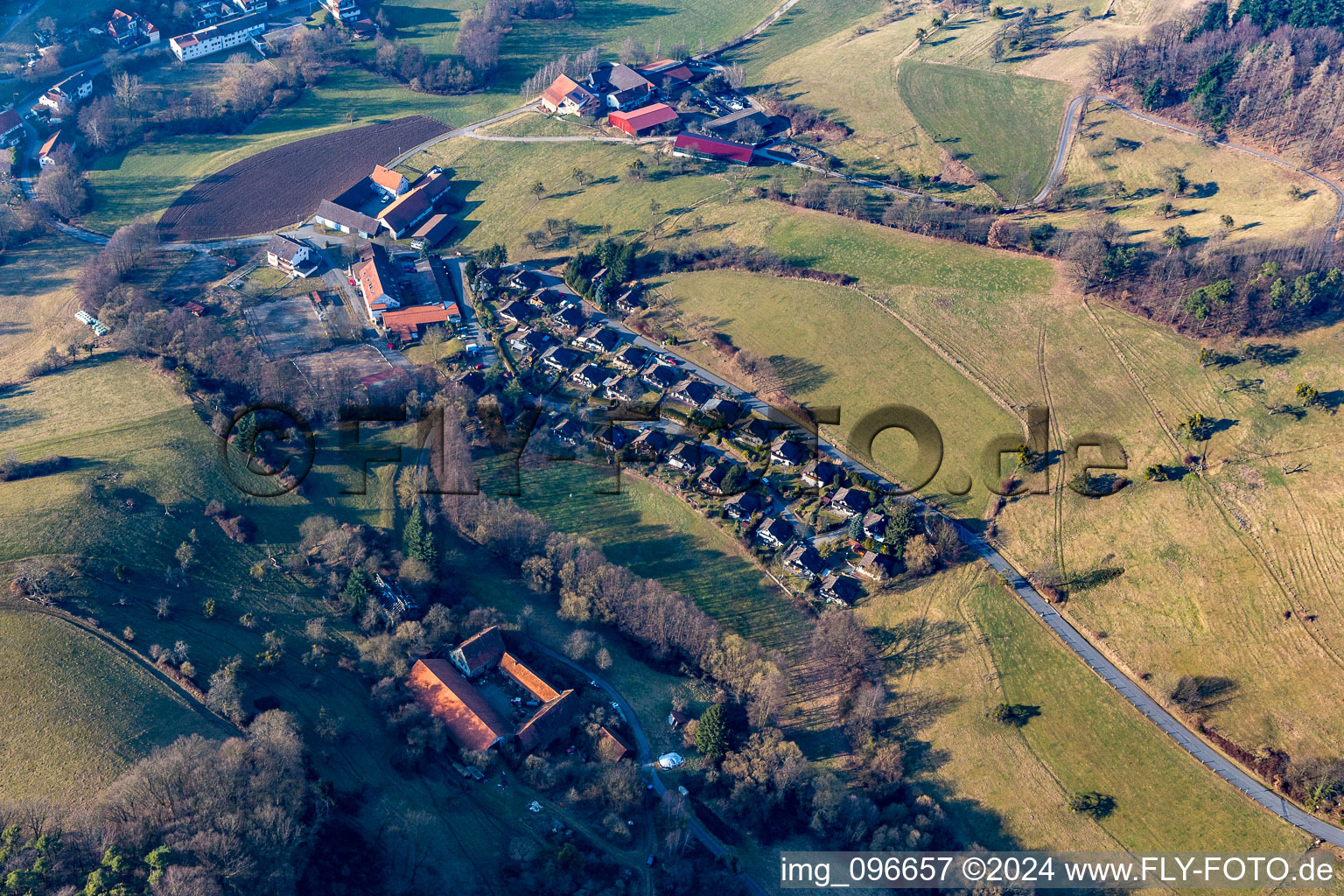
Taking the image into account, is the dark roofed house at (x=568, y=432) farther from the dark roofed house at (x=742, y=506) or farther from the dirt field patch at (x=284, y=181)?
the dirt field patch at (x=284, y=181)

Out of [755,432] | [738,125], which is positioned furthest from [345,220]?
[755,432]

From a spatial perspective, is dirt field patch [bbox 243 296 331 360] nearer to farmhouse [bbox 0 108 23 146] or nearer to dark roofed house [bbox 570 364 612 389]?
dark roofed house [bbox 570 364 612 389]

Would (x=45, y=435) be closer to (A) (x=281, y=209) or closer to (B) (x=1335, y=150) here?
(A) (x=281, y=209)

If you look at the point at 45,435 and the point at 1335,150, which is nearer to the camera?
the point at 45,435

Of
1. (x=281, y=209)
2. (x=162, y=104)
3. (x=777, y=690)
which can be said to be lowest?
(x=777, y=690)

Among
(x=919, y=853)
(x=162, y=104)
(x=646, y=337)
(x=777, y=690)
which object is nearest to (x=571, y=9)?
(x=162, y=104)

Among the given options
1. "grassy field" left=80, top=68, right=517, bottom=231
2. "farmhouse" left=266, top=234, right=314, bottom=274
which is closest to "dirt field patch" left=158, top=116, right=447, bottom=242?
"grassy field" left=80, top=68, right=517, bottom=231
